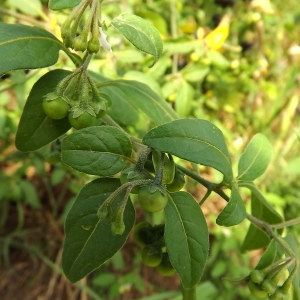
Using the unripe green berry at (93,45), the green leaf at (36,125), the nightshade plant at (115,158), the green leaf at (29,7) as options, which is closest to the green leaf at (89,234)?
the nightshade plant at (115,158)

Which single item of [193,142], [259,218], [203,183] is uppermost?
[193,142]

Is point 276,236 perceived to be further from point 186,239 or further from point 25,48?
point 25,48

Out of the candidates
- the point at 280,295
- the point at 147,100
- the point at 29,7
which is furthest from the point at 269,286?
the point at 29,7

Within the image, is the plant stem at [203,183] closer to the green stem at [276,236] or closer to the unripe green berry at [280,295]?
the green stem at [276,236]

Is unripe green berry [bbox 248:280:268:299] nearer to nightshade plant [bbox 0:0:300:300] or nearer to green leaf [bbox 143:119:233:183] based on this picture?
nightshade plant [bbox 0:0:300:300]

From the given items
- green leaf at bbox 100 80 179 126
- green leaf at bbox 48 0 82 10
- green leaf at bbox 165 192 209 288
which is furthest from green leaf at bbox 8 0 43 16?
green leaf at bbox 165 192 209 288

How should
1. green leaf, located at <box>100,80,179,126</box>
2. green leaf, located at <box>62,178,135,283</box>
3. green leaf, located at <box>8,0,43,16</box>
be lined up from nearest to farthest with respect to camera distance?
1. green leaf, located at <box>62,178,135,283</box>
2. green leaf, located at <box>100,80,179,126</box>
3. green leaf, located at <box>8,0,43,16</box>

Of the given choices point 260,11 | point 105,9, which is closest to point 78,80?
point 105,9
